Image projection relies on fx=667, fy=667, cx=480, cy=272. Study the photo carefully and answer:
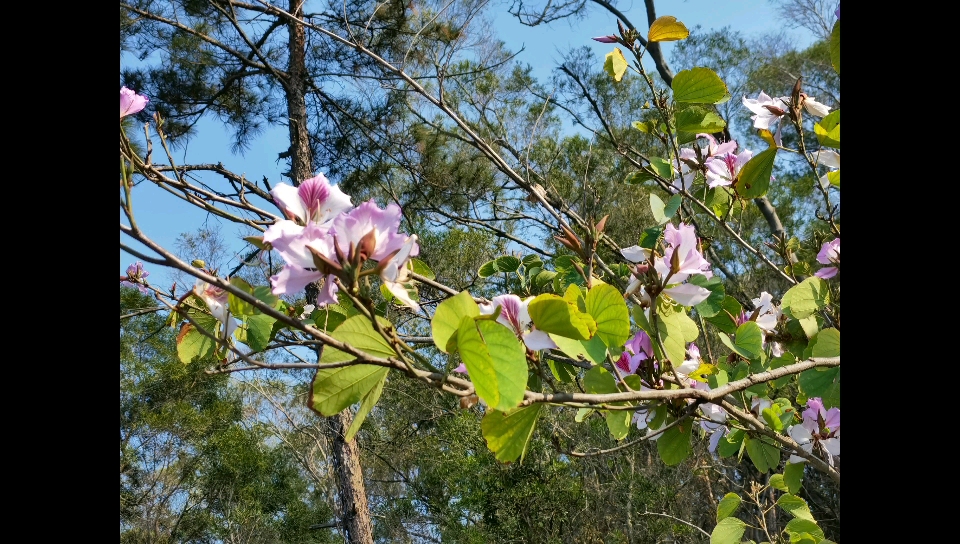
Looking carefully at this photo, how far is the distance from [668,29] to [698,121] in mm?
114

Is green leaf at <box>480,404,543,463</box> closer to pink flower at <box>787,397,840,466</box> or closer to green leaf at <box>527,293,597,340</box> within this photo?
green leaf at <box>527,293,597,340</box>

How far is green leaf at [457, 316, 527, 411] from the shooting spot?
0.37 m

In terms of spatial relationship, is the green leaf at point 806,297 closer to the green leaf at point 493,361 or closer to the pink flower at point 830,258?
the pink flower at point 830,258

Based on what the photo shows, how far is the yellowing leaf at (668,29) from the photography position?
0.79 meters

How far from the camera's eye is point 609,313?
1.77 feet

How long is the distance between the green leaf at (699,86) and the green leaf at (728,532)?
57 cm

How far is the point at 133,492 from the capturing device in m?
7.80

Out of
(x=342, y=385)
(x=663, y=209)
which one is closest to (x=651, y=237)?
(x=663, y=209)
